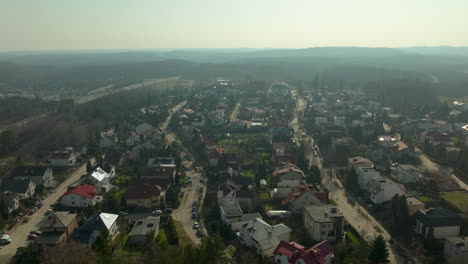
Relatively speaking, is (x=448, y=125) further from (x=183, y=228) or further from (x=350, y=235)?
(x=183, y=228)

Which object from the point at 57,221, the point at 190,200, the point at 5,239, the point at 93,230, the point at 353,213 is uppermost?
the point at 57,221

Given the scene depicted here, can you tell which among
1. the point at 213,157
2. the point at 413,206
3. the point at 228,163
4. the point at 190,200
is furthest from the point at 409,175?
the point at 190,200

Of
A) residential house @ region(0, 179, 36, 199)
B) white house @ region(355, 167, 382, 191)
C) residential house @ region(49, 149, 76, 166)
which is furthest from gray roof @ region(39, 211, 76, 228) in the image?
white house @ region(355, 167, 382, 191)

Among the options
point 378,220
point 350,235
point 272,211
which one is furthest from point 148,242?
point 378,220

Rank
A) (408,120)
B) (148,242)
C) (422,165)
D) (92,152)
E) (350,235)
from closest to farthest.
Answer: (148,242) < (350,235) < (422,165) < (92,152) < (408,120)

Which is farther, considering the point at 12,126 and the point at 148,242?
the point at 12,126

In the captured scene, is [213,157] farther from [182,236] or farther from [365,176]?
[365,176]
